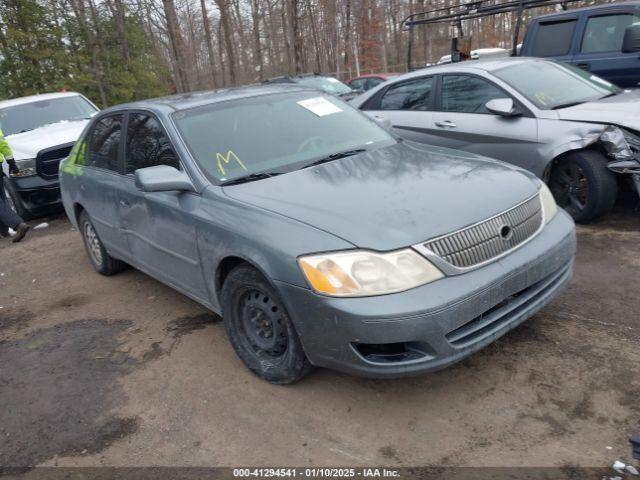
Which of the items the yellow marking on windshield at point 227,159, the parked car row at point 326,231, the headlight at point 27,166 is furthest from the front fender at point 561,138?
the headlight at point 27,166

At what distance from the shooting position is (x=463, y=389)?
2979 millimetres

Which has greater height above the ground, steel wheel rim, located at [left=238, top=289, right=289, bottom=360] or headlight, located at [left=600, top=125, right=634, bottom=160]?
headlight, located at [left=600, top=125, right=634, bottom=160]

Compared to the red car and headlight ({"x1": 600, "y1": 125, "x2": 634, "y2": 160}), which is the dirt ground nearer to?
headlight ({"x1": 600, "y1": 125, "x2": 634, "y2": 160})

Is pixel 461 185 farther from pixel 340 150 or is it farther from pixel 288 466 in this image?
pixel 288 466

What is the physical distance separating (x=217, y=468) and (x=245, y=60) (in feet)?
140

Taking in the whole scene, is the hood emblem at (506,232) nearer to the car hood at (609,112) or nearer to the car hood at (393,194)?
the car hood at (393,194)

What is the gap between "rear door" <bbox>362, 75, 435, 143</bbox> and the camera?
6.08 metres

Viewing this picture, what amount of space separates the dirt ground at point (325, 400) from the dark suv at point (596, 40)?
12.9ft

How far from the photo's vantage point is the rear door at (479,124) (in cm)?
524

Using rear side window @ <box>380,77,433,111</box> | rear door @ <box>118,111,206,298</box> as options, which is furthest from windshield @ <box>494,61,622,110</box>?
rear door @ <box>118,111,206,298</box>

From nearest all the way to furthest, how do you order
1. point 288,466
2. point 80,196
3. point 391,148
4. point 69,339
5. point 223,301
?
point 288,466 → point 223,301 → point 391,148 → point 69,339 → point 80,196

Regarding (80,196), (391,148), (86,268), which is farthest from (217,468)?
(86,268)

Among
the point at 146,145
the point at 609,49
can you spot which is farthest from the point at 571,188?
the point at 146,145

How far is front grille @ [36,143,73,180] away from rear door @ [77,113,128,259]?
3.20m
